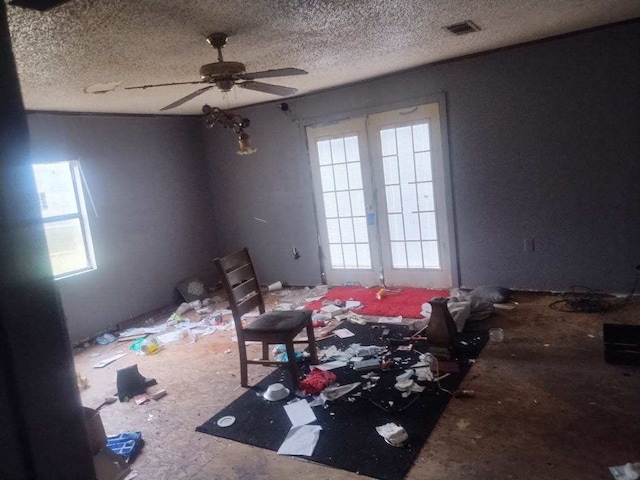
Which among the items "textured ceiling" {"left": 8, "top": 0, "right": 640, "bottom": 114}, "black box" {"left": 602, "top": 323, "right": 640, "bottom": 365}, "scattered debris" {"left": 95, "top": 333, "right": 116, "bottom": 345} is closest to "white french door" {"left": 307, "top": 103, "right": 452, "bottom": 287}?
"textured ceiling" {"left": 8, "top": 0, "right": 640, "bottom": 114}

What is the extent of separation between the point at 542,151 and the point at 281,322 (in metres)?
3.13

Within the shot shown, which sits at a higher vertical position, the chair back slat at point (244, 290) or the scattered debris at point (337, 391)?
the chair back slat at point (244, 290)

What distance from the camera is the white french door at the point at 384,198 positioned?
4828 millimetres

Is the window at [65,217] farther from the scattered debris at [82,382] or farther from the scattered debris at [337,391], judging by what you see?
the scattered debris at [337,391]

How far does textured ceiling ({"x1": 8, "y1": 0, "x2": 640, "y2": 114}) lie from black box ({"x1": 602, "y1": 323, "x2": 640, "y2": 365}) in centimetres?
234

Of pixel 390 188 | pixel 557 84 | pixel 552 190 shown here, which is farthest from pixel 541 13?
pixel 390 188

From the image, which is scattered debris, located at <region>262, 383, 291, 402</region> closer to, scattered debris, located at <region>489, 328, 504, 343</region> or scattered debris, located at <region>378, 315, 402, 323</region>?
scattered debris, located at <region>378, 315, 402, 323</region>

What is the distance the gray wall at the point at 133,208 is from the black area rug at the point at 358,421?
106 inches

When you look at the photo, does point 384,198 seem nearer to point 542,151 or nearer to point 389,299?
point 389,299

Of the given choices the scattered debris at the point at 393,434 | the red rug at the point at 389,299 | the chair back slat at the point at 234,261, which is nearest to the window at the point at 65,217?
the chair back slat at the point at 234,261

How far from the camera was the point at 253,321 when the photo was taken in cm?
327

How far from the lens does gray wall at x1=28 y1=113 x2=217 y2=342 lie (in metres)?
4.70

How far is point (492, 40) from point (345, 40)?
1.52m

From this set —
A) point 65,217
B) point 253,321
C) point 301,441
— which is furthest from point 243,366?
point 65,217
